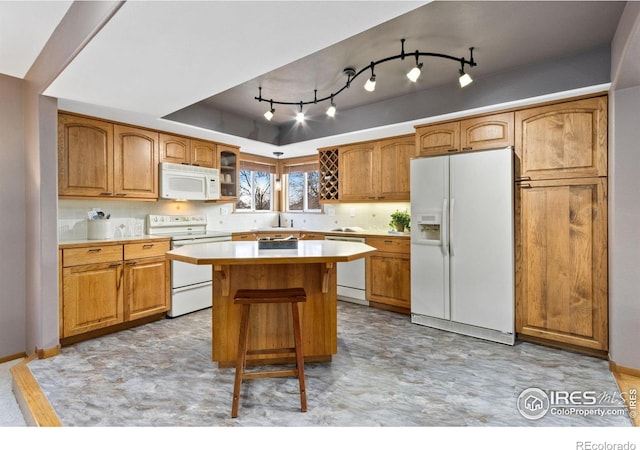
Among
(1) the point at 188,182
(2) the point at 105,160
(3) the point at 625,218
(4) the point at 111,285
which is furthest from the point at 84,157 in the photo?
(3) the point at 625,218

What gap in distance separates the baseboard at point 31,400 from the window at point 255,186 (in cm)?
350

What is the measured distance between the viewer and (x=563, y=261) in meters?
2.98

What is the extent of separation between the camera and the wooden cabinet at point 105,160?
3.25 m

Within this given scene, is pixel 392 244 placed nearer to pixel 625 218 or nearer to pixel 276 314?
pixel 276 314

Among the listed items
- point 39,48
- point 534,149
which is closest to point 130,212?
point 39,48

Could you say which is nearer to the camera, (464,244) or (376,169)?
(464,244)

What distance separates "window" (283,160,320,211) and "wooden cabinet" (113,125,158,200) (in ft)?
8.22

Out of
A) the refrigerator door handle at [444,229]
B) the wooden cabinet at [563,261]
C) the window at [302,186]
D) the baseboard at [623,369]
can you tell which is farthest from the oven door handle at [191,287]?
the baseboard at [623,369]

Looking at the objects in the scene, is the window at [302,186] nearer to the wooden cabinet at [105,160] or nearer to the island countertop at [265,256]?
the wooden cabinet at [105,160]

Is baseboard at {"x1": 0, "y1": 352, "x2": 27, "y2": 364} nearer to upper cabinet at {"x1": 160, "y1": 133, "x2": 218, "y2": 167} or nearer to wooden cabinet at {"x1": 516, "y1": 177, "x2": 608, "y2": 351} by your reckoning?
upper cabinet at {"x1": 160, "y1": 133, "x2": 218, "y2": 167}

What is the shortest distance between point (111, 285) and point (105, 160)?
1312 millimetres
